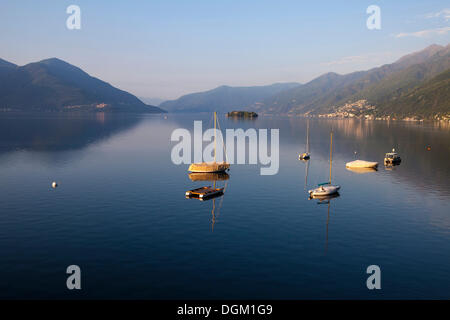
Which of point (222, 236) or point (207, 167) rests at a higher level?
point (207, 167)

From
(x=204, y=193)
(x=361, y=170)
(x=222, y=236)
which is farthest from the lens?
(x=361, y=170)

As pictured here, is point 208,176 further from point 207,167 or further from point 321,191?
point 321,191

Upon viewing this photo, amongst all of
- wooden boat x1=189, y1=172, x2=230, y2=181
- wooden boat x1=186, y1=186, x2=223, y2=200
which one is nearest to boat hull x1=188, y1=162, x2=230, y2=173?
wooden boat x1=189, y1=172, x2=230, y2=181

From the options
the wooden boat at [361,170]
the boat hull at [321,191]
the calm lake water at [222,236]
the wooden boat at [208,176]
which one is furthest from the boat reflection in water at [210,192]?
the wooden boat at [361,170]

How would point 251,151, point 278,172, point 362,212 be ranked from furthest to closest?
point 251,151, point 278,172, point 362,212

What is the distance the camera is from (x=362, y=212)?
65312 mm

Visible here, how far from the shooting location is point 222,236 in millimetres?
51656

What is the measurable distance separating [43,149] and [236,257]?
5020 inches

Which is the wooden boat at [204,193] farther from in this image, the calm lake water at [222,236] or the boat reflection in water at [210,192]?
the calm lake water at [222,236]

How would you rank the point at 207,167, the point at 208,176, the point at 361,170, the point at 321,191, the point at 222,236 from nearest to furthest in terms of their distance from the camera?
the point at 222,236 → the point at 321,191 → the point at 208,176 → the point at 207,167 → the point at 361,170

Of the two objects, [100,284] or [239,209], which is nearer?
[100,284]

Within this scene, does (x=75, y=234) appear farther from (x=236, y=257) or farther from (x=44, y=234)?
(x=236, y=257)

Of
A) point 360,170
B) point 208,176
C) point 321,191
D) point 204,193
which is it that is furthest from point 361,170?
point 204,193
